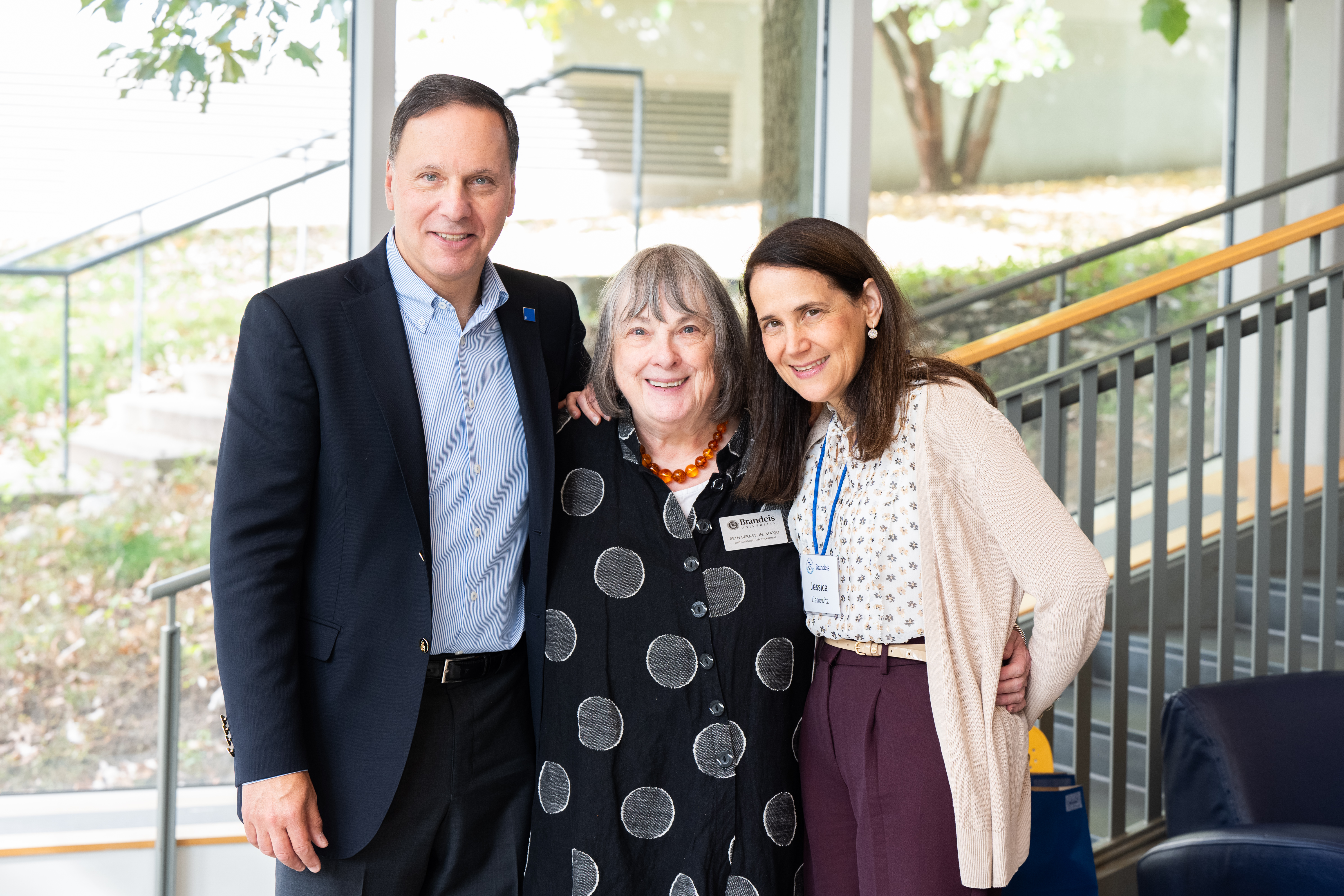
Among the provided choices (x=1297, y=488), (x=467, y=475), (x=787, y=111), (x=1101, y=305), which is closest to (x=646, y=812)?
(x=467, y=475)

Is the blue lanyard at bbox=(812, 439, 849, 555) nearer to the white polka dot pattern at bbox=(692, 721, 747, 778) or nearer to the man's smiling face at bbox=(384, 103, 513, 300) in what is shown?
the white polka dot pattern at bbox=(692, 721, 747, 778)

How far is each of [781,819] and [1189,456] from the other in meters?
1.71

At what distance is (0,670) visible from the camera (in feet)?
11.2

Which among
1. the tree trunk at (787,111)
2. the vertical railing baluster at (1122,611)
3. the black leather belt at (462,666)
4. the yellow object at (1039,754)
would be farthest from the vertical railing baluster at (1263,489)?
the black leather belt at (462,666)

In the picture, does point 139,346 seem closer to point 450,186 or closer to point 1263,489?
point 450,186

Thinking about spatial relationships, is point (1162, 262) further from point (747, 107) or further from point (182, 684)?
point (182, 684)

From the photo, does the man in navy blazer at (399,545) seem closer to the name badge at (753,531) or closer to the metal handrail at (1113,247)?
the name badge at (753,531)

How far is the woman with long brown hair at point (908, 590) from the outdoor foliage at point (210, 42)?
79.2 inches

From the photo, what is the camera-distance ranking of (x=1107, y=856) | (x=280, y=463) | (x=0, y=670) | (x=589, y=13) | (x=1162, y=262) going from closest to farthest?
(x=280, y=463)
(x=1107, y=856)
(x=0, y=670)
(x=589, y=13)
(x=1162, y=262)

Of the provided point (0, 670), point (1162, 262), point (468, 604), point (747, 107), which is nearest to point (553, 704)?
point (468, 604)

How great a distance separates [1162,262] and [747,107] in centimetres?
285

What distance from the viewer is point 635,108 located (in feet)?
14.3

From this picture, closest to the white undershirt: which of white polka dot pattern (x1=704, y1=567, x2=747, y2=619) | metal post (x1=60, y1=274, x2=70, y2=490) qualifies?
white polka dot pattern (x1=704, y1=567, x2=747, y2=619)

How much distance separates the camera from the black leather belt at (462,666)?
164 centimetres
